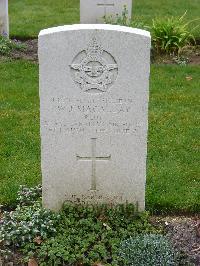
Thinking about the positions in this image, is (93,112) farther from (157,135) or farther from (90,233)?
(157,135)

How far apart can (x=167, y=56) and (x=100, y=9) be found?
1.58 meters

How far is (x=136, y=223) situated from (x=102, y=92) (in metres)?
1.13

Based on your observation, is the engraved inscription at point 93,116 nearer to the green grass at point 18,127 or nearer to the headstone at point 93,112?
the headstone at point 93,112

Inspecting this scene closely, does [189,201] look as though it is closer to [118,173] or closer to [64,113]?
[118,173]

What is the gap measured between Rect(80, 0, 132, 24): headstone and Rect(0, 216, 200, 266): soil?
6.17 m

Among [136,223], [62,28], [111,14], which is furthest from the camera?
[111,14]

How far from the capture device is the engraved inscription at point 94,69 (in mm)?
4789

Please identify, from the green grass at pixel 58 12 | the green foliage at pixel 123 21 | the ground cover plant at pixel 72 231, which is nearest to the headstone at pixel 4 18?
the green grass at pixel 58 12

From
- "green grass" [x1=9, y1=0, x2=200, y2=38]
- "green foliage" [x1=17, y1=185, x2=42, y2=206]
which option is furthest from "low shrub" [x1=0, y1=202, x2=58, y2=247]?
"green grass" [x1=9, y1=0, x2=200, y2=38]

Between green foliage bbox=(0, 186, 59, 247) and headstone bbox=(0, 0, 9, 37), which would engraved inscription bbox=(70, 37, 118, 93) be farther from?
headstone bbox=(0, 0, 9, 37)

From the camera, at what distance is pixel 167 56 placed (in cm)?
1025

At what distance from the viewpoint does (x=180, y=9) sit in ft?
44.3

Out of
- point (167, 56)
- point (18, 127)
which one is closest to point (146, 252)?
point (18, 127)

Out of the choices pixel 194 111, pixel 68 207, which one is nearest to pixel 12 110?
pixel 194 111
